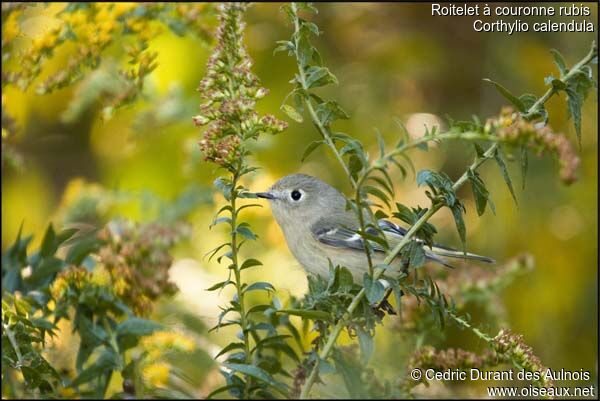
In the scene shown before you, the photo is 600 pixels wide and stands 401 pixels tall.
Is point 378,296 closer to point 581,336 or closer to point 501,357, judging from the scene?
point 501,357

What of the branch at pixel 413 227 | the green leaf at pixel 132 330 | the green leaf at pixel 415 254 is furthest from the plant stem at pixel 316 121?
the green leaf at pixel 132 330

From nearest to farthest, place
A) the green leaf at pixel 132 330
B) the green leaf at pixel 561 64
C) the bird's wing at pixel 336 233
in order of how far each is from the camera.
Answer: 1. the green leaf at pixel 561 64
2. the green leaf at pixel 132 330
3. the bird's wing at pixel 336 233

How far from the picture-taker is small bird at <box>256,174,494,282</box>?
2.89m

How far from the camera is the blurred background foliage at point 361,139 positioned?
10.3 feet

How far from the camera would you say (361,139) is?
158 inches

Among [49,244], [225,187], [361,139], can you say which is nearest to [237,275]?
[225,187]

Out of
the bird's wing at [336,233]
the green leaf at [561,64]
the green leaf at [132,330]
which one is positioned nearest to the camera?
the green leaf at [561,64]

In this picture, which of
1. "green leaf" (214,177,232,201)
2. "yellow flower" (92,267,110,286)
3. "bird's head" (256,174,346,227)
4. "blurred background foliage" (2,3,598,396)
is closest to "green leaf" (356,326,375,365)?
"green leaf" (214,177,232,201)

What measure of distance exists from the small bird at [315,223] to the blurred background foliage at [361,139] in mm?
113

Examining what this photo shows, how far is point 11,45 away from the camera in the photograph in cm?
204

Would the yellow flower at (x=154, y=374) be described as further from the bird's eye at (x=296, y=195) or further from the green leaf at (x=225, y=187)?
the bird's eye at (x=296, y=195)

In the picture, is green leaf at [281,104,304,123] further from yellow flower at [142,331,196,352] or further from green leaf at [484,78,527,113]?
yellow flower at [142,331,196,352]

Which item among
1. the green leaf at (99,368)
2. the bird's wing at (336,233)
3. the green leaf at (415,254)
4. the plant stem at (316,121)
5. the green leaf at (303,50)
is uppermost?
the bird's wing at (336,233)

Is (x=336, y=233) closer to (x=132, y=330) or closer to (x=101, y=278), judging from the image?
(x=101, y=278)
